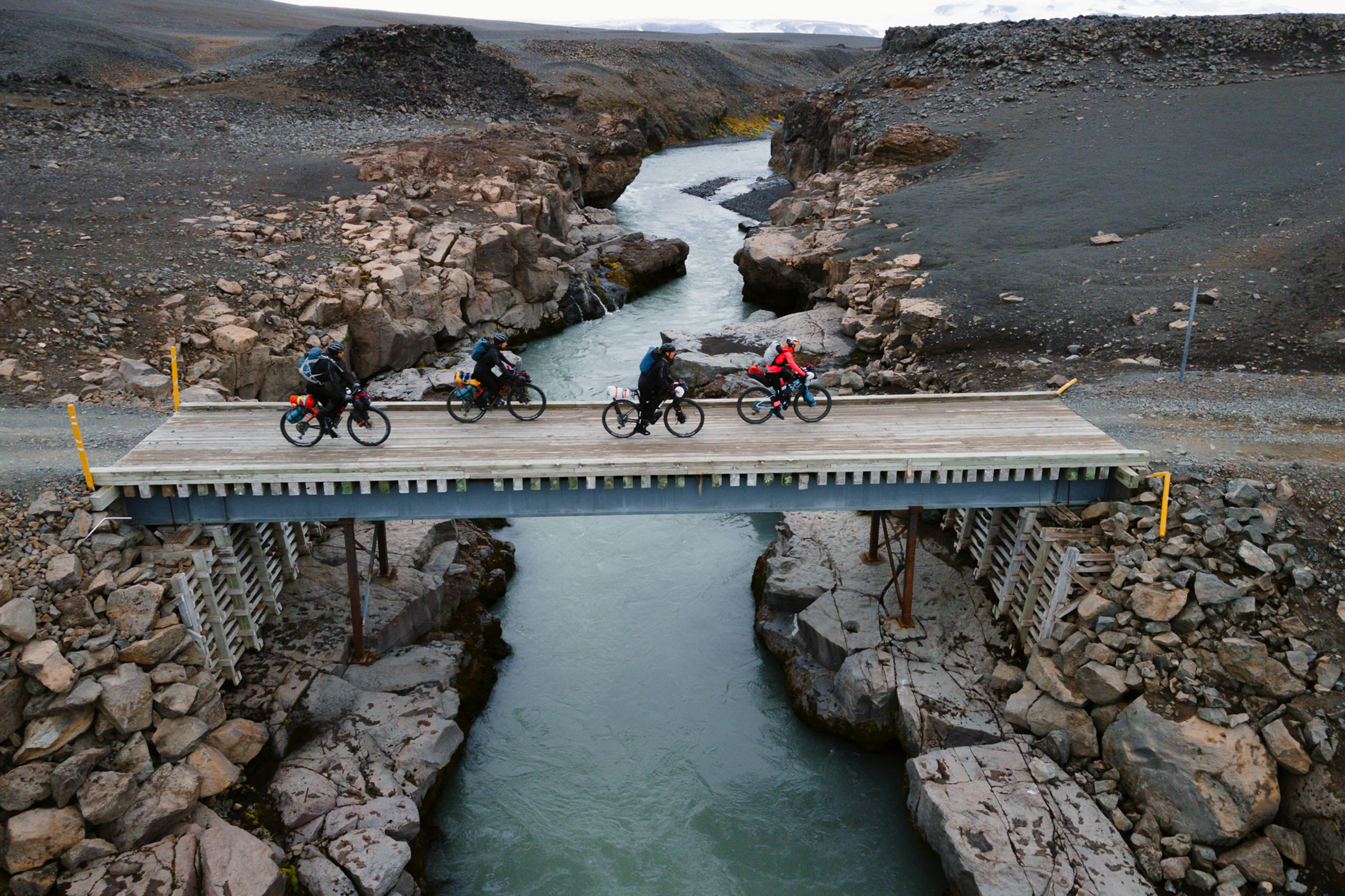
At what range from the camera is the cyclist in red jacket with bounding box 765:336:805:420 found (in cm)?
1947

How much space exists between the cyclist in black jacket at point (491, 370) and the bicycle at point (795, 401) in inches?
210

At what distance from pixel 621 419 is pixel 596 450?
1.10 meters

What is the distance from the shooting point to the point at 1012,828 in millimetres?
15461

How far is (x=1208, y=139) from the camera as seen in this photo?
47219 mm

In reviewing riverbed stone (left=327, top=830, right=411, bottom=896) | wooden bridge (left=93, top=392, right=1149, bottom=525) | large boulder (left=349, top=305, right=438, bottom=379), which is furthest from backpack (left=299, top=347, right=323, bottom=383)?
large boulder (left=349, top=305, right=438, bottom=379)

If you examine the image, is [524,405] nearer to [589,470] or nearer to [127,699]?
[589,470]

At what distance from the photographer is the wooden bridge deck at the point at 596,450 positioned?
17.2m

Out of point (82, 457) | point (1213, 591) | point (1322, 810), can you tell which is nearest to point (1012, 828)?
point (1322, 810)

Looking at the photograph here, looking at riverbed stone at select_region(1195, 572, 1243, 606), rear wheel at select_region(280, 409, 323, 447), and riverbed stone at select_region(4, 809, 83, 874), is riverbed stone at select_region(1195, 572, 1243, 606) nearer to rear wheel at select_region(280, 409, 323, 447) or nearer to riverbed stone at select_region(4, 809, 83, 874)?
rear wheel at select_region(280, 409, 323, 447)

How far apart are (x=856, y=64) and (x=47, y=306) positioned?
234 feet

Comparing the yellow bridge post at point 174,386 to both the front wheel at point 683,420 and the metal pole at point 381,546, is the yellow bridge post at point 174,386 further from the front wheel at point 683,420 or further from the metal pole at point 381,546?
the front wheel at point 683,420

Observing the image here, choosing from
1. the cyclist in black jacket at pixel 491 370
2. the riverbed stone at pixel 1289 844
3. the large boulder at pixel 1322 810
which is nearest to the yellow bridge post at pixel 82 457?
the cyclist in black jacket at pixel 491 370

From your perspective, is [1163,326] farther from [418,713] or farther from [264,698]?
[264,698]

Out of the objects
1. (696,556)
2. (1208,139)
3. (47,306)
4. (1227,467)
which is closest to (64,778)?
(696,556)
